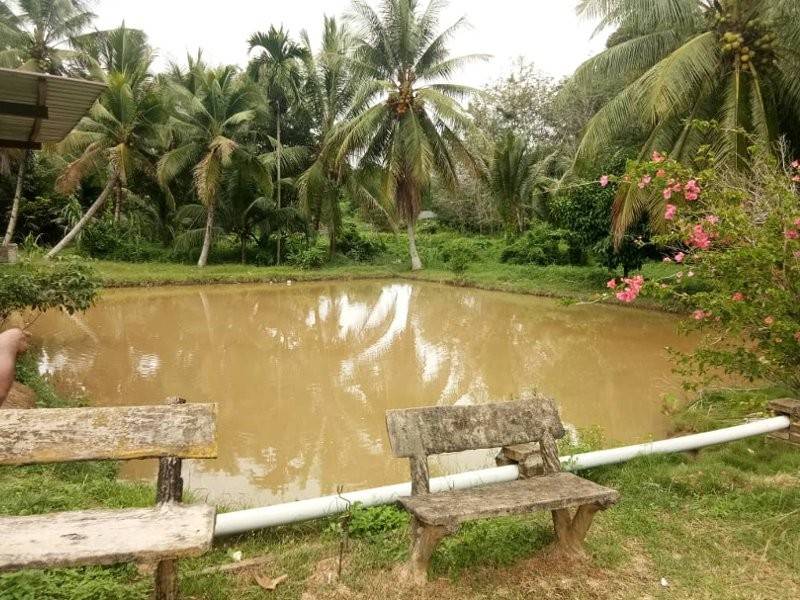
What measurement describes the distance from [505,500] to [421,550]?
402 mm

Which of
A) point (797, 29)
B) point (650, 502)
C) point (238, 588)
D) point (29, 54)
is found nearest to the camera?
point (238, 588)

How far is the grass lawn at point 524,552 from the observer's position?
2316mm

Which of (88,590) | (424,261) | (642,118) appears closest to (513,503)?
(88,590)

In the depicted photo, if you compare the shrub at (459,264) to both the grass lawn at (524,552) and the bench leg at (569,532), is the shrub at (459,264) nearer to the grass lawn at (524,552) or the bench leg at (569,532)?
the grass lawn at (524,552)

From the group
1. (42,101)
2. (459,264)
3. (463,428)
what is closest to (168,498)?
(463,428)

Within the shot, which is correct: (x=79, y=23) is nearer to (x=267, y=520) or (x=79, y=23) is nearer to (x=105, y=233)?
(x=105, y=233)

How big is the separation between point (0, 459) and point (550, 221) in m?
17.4

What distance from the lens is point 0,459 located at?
2072mm

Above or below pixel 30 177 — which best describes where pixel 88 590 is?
below

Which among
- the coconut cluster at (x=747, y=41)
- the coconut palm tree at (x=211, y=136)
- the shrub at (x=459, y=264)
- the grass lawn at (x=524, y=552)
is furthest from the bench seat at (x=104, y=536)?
the shrub at (x=459, y=264)

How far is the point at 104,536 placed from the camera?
1878mm

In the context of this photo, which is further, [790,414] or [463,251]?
[463,251]

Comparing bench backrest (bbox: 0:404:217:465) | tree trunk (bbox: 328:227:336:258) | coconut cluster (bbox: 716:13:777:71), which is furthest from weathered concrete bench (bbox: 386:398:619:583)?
tree trunk (bbox: 328:227:336:258)

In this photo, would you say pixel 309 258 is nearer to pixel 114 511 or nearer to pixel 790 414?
pixel 790 414
